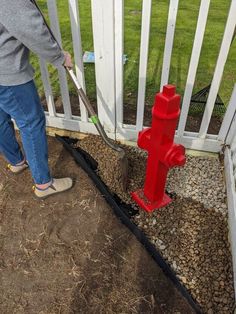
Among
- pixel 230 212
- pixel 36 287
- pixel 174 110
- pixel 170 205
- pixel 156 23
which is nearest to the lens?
pixel 174 110

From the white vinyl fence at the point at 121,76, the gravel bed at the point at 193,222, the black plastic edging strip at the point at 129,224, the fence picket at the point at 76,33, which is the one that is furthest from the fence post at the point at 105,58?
the black plastic edging strip at the point at 129,224

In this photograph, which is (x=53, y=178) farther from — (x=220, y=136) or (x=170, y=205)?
(x=220, y=136)

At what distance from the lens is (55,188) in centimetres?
236

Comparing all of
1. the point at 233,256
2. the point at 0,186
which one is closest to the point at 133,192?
the point at 233,256

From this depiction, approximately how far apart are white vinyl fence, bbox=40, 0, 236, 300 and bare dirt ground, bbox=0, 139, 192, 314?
0.64 metres

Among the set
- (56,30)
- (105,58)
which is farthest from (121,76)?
(56,30)

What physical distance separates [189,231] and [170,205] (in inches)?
10.1

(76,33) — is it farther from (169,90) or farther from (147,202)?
(147,202)

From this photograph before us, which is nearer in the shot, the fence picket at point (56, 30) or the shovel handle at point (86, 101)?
the shovel handle at point (86, 101)

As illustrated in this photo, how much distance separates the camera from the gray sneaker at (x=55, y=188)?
233 cm

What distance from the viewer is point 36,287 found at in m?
1.88

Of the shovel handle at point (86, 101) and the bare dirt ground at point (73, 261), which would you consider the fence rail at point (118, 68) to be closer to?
the shovel handle at point (86, 101)

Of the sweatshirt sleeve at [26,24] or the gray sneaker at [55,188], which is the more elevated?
the sweatshirt sleeve at [26,24]

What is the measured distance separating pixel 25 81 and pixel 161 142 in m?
0.90
